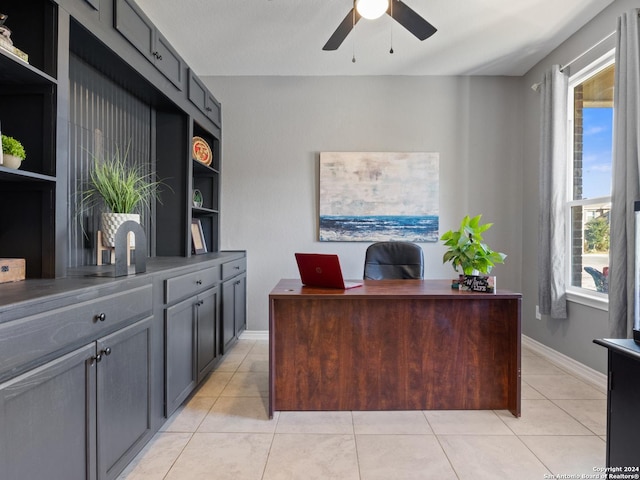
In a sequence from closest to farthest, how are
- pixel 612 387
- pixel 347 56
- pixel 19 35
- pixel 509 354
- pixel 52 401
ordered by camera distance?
pixel 52 401 → pixel 612 387 → pixel 19 35 → pixel 509 354 → pixel 347 56

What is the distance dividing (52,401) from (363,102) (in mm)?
3511

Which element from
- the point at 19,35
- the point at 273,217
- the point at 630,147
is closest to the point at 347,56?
the point at 273,217

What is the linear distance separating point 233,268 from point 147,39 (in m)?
1.85

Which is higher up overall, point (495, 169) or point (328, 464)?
point (495, 169)

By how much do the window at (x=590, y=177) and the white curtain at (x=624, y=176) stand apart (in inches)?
15.2

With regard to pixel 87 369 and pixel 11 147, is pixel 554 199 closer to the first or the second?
pixel 87 369

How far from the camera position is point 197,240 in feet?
11.1

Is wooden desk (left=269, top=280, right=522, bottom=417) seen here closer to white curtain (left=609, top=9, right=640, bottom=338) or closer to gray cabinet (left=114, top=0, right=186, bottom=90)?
white curtain (left=609, top=9, right=640, bottom=338)

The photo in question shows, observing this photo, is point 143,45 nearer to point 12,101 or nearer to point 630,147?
point 12,101

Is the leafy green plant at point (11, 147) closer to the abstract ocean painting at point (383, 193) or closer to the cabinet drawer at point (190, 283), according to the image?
the cabinet drawer at point (190, 283)

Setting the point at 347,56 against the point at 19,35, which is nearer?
the point at 19,35

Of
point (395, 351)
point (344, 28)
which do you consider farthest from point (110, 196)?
point (395, 351)

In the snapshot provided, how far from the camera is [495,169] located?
387 cm

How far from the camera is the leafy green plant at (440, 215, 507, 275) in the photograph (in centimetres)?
225
